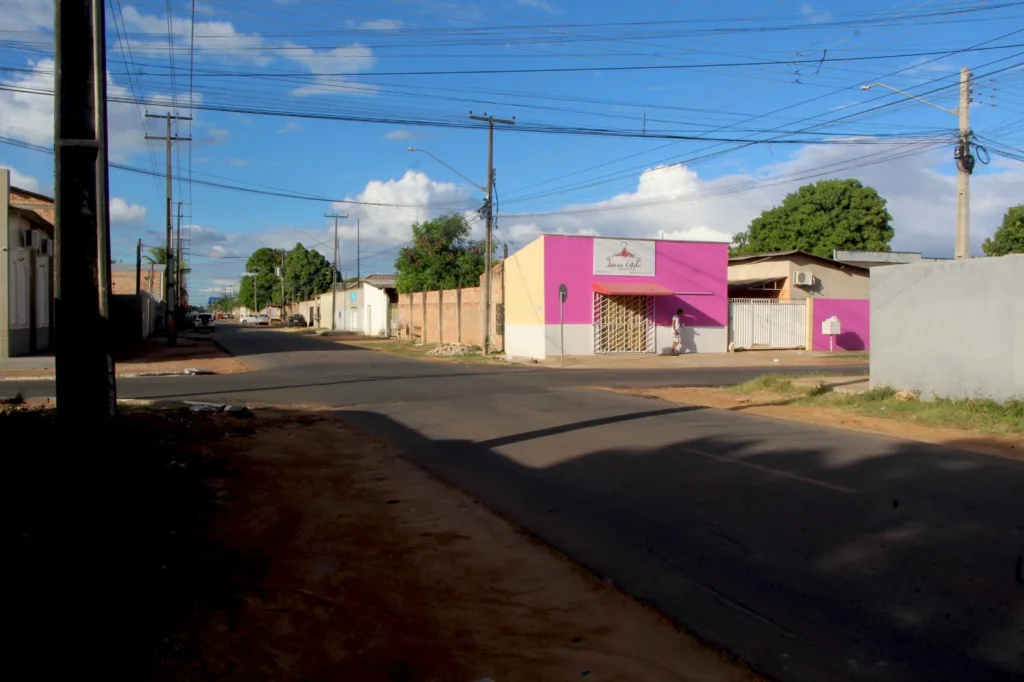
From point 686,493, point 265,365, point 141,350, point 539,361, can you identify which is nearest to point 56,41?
point 686,493

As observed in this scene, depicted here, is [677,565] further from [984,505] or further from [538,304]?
[538,304]

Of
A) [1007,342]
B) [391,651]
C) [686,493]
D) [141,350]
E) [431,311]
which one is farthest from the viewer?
[431,311]

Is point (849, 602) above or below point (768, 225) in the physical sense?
below

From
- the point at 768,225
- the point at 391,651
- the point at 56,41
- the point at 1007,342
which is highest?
the point at 768,225

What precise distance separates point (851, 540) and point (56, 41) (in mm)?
7351

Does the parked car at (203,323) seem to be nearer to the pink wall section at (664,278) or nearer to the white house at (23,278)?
the white house at (23,278)

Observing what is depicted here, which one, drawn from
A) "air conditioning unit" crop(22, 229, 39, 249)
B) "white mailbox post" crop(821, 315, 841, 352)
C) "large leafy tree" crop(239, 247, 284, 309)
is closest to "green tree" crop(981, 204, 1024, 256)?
"white mailbox post" crop(821, 315, 841, 352)

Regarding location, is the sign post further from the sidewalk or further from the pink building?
the sidewalk

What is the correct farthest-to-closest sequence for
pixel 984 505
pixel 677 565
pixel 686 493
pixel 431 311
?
1. pixel 431 311
2. pixel 686 493
3. pixel 984 505
4. pixel 677 565

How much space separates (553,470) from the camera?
8.90 meters

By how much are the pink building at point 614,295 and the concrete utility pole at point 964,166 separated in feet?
39.9

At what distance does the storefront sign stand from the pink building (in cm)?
4

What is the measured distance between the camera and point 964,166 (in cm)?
1981

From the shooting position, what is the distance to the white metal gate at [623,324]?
31.1 metres
